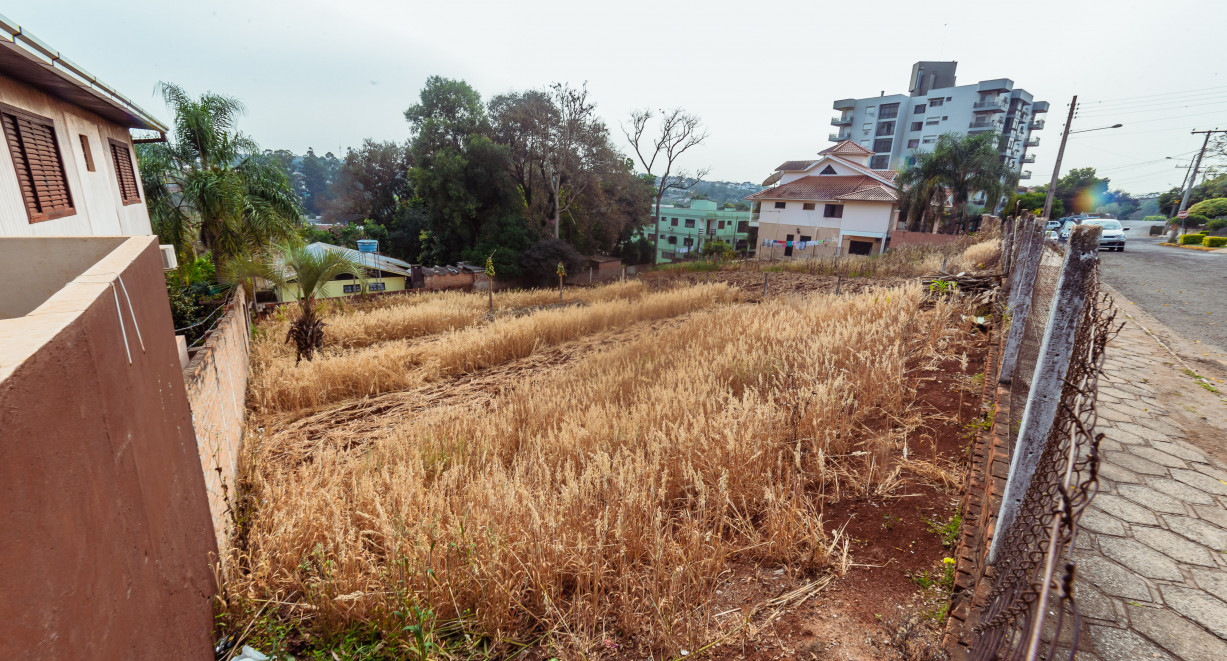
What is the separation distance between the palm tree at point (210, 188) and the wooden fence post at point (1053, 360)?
1417 centimetres

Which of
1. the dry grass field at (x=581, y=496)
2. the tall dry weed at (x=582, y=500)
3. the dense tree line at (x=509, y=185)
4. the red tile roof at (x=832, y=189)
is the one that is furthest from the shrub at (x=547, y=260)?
the tall dry weed at (x=582, y=500)

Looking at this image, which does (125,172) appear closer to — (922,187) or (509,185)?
(509,185)

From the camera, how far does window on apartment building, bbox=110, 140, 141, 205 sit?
8.62 meters

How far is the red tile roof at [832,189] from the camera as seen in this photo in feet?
94.3

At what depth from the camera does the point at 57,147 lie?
616 cm

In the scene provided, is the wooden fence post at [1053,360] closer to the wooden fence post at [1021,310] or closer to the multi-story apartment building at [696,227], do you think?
the wooden fence post at [1021,310]

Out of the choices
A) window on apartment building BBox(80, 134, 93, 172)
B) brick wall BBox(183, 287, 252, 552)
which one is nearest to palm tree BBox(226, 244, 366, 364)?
window on apartment building BBox(80, 134, 93, 172)

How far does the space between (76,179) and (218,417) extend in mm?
Answer: 5655

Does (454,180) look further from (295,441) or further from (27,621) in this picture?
(27,621)

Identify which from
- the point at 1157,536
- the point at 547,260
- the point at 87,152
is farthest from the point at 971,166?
the point at 87,152

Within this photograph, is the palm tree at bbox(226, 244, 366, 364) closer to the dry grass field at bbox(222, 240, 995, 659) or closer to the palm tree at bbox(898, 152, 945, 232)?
the dry grass field at bbox(222, 240, 995, 659)

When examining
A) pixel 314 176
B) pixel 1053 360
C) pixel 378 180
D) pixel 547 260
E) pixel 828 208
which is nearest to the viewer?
pixel 1053 360

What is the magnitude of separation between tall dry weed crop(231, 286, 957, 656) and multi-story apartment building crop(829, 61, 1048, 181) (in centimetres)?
5389

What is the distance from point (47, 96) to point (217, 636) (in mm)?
7644
